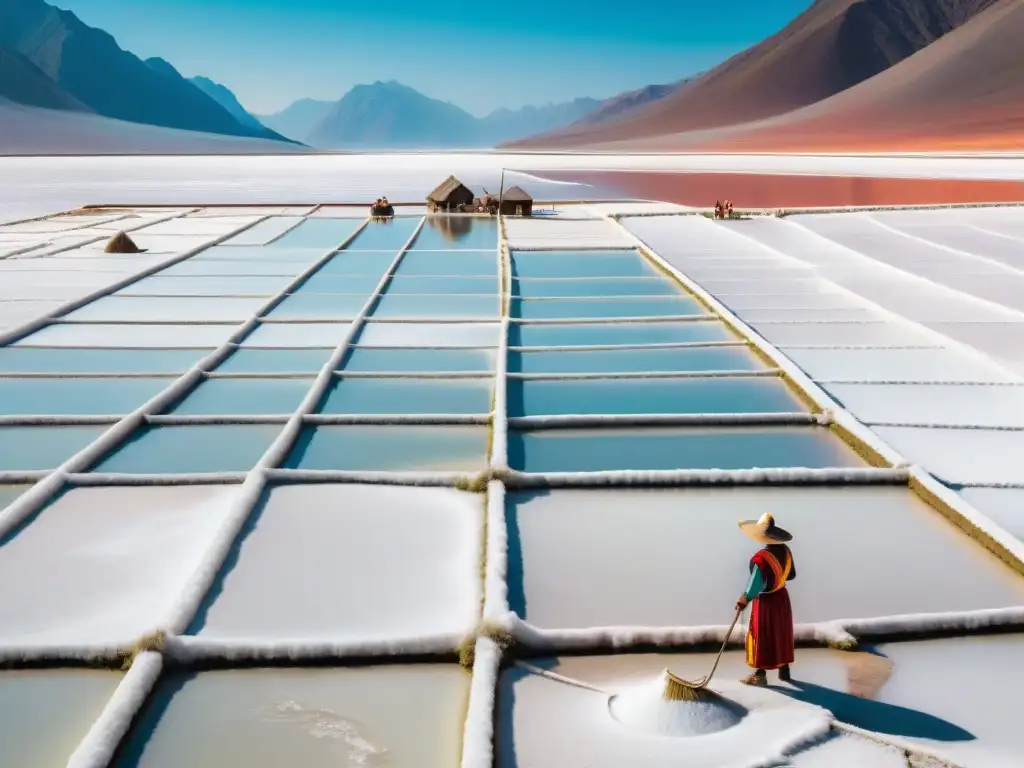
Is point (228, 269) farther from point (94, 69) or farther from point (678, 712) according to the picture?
point (94, 69)

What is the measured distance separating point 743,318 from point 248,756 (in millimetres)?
3885

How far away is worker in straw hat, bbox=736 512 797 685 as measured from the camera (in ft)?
5.30

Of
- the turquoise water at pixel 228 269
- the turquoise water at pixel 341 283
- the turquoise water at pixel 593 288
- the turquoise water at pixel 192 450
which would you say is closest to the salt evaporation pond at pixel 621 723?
the turquoise water at pixel 192 450

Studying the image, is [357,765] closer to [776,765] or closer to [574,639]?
[574,639]

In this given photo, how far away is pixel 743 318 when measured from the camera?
4945 mm

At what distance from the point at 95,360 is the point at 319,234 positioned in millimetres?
5316

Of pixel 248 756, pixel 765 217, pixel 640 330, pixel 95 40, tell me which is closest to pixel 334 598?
pixel 248 756

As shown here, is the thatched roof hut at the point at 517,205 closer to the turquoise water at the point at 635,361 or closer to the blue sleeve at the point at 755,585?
the turquoise water at the point at 635,361

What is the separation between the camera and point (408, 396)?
365 centimetres

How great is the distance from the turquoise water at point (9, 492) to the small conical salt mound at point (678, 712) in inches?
74.0

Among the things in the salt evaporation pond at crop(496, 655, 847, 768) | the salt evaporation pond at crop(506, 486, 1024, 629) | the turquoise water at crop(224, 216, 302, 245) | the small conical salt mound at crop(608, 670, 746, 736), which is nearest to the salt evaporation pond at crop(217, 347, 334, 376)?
the salt evaporation pond at crop(506, 486, 1024, 629)

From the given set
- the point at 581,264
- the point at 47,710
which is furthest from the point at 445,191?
the point at 47,710

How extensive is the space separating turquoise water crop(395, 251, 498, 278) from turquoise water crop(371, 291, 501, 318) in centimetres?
86

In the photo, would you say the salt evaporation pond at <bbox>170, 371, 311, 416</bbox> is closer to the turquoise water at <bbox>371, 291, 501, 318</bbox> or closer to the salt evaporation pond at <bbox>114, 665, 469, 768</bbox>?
the turquoise water at <bbox>371, 291, 501, 318</bbox>
